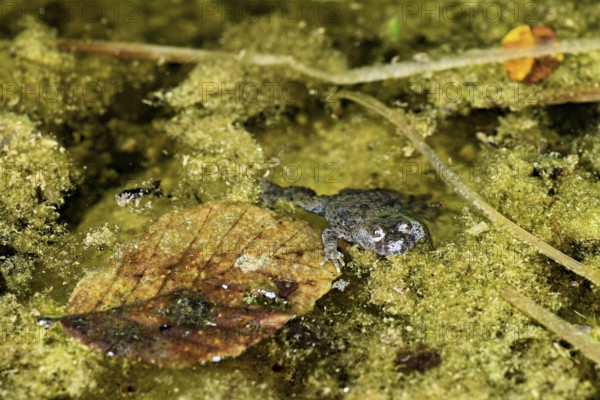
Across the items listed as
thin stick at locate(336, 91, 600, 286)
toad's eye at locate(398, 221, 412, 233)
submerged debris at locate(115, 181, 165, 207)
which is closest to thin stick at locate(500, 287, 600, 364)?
thin stick at locate(336, 91, 600, 286)

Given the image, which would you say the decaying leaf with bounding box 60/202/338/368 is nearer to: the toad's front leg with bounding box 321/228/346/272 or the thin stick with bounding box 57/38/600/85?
the toad's front leg with bounding box 321/228/346/272

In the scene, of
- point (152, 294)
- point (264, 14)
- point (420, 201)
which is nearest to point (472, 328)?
point (420, 201)

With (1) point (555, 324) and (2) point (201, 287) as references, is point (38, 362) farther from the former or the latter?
(1) point (555, 324)

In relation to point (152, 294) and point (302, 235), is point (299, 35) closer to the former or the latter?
point (302, 235)

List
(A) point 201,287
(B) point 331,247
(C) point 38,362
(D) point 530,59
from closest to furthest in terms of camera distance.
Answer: (C) point 38,362 < (A) point 201,287 < (B) point 331,247 < (D) point 530,59

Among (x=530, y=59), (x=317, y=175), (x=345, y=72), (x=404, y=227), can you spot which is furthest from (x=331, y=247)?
(x=530, y=59)

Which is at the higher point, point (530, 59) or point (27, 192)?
point (530, 59)
